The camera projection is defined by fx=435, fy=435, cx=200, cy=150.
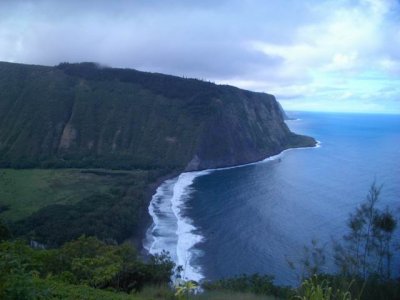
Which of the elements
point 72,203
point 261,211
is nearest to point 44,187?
point 72,203

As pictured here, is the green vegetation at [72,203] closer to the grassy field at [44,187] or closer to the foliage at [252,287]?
the grassy field at [44,187]

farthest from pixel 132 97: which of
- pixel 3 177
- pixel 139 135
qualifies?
pixel 3 177

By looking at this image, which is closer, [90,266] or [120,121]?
[90,266]

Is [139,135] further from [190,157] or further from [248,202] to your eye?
[248,202]

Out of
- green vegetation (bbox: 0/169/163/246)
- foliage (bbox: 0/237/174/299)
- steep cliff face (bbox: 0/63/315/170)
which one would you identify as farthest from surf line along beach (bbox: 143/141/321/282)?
steep cliff face (bbox: 0/63/315/170)

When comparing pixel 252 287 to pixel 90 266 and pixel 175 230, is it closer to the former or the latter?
pixel 90 266

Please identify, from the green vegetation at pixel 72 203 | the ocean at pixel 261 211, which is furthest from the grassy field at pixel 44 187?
the ocean at pixel 261 211

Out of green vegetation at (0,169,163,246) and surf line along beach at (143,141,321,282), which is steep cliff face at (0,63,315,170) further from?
surf line along beach at (143,141,321,282)
